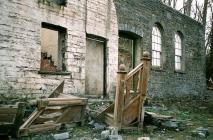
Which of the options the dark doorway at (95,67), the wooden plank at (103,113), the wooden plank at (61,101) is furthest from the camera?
the dark doorway at (95,67)

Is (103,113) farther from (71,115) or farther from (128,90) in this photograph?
(128,90)

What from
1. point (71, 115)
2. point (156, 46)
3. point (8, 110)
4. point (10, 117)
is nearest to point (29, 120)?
point (10, 117)

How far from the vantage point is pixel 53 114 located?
23.4 feet

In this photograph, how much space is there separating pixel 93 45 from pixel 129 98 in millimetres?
4278

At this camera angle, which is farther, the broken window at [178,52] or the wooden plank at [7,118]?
the broken window at [178,52]

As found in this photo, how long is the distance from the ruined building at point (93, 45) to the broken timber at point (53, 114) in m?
1.87

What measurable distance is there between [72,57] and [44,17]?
5.18 ft

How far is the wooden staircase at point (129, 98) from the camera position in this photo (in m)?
7.19

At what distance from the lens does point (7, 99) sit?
8211 millimetres

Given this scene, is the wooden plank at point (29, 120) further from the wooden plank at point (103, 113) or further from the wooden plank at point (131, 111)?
the wooden plank at point (131, 111)

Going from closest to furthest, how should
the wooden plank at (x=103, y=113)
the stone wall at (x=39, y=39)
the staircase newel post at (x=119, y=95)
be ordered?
the staircase newel post at (x=119, y=95)
the wooden plank at (x=103, y=113)
the stone wall at (x=39, y=39)

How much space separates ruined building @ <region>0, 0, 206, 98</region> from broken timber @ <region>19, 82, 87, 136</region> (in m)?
1.87

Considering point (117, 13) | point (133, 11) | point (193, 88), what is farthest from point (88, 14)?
point (193, 88)

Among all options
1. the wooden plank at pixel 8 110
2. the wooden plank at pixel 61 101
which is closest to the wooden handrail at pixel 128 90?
the wooden plank at pixel 61 101
